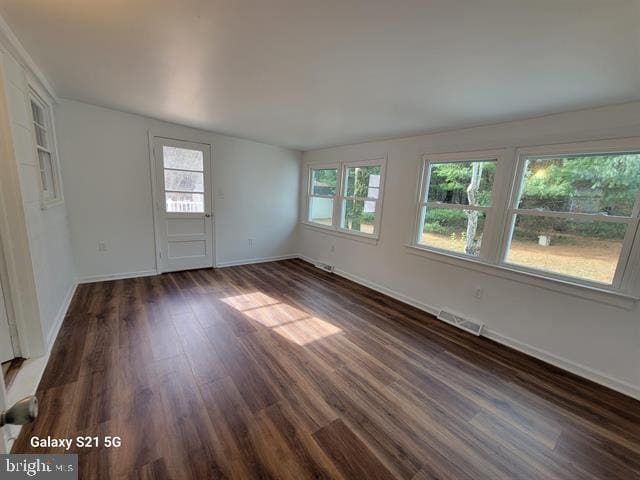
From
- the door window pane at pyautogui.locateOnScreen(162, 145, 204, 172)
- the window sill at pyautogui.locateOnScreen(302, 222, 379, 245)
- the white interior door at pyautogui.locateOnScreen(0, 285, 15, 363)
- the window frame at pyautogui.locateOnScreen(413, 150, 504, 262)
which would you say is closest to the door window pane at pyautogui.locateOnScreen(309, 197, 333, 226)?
the window sill at pyautogui.locateOnScreen(302, 222, 379, 245)

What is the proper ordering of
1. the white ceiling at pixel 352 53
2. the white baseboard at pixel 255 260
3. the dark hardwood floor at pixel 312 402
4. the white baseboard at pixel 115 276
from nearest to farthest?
the white ceiling at pixel 352 53, the dark hardwood floor at pixel 312 402, the white baseboard at pixel 115 276, the white baseboard at pixel 255 260

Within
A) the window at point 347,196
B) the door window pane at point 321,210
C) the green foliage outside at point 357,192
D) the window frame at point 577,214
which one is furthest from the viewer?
the door window pane at point 321,210

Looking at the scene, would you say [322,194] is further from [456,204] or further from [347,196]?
[456,204]

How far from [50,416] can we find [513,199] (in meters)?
3.95

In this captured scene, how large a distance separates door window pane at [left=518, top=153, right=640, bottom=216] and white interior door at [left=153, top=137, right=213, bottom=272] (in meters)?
4.28

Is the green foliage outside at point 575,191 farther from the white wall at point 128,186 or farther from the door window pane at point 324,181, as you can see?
the white wall at point 128,186

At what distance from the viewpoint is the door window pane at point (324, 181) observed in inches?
185

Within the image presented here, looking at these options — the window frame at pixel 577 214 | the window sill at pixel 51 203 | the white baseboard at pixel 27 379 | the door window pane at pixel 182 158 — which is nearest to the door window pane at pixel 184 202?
the door window pane at pixel 182 158

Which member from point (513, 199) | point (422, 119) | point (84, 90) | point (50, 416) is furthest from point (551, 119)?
point (84, 90)

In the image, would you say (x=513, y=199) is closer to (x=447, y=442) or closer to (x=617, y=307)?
(x=617, y=307)

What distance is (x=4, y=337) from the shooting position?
5.83 feet

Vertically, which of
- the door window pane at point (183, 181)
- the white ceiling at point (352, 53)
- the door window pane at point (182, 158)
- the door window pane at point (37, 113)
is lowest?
the door window pane at point (183, 181)

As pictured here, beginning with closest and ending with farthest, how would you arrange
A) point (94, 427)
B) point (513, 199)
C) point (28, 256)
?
point (94, 427), point (28, 256), point (513, 199)

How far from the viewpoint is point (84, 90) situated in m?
2.67
